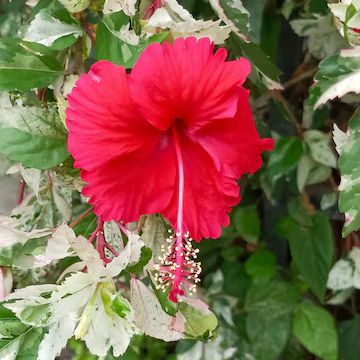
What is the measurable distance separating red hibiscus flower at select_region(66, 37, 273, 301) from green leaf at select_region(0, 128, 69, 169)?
4.0 inches

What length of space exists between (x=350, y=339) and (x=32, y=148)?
2.73 feet

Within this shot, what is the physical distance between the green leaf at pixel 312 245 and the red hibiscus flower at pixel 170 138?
1.89ft

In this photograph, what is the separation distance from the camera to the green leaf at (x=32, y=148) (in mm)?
640

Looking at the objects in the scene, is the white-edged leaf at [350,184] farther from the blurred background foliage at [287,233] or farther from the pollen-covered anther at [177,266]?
the blurred background foliage at [287,233]

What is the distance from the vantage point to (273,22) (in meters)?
1.12

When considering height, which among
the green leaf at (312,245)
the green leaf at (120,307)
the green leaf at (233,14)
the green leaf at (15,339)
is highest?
the green leaf at (233,14)

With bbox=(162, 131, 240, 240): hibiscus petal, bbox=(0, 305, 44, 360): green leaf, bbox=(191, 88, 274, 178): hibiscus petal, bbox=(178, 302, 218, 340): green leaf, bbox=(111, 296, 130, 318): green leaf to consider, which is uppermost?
bbox=(191, 88, 274, 178): hibiscus petal

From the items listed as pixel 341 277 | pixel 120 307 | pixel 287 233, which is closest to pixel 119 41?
pixel 120 307

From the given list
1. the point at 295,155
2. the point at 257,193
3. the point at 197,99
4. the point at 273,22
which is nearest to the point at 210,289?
the point at 257,193

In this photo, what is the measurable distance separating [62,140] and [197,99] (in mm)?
172

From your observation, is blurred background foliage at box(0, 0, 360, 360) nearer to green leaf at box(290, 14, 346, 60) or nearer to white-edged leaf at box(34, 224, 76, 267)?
green leaf at box(290, 14, 346, 60)

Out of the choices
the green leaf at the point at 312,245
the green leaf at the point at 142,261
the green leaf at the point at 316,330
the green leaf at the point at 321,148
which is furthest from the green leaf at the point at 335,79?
the green leaf at the point at 316,330

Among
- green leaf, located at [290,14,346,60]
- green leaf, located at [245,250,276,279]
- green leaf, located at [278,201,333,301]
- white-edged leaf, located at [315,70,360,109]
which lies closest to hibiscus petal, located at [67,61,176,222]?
white-edged leaf, located at [315,70,360,109]

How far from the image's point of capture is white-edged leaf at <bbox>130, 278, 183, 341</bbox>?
0.67 metres
